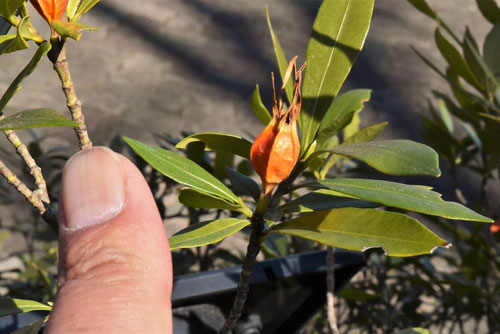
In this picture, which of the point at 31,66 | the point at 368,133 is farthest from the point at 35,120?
the point at 368,133

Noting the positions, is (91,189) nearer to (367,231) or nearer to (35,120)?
(35,120)

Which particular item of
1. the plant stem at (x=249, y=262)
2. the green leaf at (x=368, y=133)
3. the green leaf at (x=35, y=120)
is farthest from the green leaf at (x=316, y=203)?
the green leaf at (x=35, y=120)

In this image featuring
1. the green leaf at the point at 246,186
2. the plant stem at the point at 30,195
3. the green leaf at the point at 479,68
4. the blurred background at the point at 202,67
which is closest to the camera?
the plant stem at the point at 30,195

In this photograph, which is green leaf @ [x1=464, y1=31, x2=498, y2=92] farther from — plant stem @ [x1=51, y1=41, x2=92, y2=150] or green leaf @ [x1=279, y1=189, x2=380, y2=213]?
plant stem @ [x1=51, y1=41, x2=92, y2=150]

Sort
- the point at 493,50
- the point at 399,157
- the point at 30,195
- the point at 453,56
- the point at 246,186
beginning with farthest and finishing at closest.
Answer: the point at 493,50 → the point at 453,56 → the point at 246,186 → the point at 30,195 → the point at 399,157

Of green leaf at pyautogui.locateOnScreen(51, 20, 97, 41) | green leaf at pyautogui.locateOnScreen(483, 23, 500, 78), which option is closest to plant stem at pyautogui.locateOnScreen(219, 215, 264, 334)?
green leaf at pyautogui.locateOnScreen(51, 20, 97, 41)

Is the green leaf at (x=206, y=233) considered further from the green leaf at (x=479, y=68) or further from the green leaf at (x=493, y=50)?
the green leaf at (x=493, y=50)
